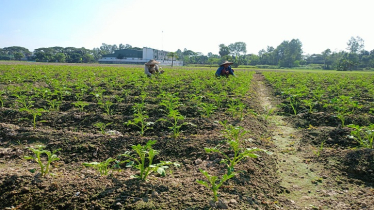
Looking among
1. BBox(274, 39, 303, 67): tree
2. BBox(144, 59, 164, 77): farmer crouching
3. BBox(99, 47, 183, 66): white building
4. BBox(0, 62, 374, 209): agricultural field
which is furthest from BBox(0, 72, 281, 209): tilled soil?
BBox(274, 39, 303, 67): tree

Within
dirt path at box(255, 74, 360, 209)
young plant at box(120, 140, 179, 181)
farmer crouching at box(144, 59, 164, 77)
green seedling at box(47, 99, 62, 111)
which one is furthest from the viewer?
farmer crouching at box(144, 59, 164, 77)

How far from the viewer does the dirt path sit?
238 cm

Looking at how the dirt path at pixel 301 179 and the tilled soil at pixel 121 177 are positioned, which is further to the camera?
the dirt path at pixel 301 179

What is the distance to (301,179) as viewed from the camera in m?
2.90

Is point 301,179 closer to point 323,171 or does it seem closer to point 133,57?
point 323,171

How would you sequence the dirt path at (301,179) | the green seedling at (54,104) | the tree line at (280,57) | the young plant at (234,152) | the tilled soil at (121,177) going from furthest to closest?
the tree line at (280,57) < the green seedling at (54,104) < the young plant at (234,152) < the dirt path at (301,179) < the tilled soil at (121,177)

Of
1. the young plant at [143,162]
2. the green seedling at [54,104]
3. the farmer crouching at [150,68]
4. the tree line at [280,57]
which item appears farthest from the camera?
the tree line at [280,57]

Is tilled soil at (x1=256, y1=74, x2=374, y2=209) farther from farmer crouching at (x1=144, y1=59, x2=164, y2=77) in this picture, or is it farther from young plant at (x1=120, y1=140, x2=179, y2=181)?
farmer crouching at (x1=144, y1=59, x2=164, y2=77)

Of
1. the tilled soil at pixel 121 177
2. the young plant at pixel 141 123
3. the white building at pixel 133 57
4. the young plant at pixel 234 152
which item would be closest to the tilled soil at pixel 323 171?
the tilled soil at pixel 121 177

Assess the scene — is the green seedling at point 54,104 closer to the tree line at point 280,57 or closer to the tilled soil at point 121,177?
the tilled soil at point 121,177

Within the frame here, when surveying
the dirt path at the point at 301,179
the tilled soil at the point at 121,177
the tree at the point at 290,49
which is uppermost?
the tree at the point at 290,49

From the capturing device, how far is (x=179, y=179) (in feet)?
8.58

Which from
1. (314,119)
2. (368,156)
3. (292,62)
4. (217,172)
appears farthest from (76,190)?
(292,62)

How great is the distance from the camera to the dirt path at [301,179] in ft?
7.81
